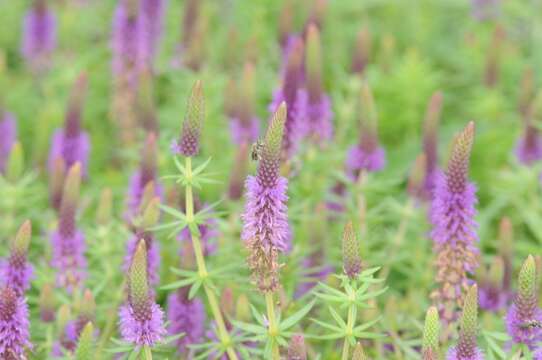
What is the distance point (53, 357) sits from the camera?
366 centimetres

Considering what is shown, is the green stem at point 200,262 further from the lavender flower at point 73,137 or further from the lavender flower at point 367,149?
the lavender flower at point 73,137

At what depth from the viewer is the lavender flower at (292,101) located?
4441 millimetres

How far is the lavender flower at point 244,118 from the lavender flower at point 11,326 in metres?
2.18

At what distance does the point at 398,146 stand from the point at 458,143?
3.13 m

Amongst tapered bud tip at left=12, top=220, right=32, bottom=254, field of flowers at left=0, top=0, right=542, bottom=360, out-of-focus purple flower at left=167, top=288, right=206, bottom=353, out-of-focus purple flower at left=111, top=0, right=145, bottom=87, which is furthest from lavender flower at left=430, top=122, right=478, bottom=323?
out-of-focus purple flower at left=111, top=0, right=145, bottom=87

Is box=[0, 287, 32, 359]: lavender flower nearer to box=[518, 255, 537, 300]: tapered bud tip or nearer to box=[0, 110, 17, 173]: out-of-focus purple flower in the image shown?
box=[518, 255, 537, 300]: tapered bud tip

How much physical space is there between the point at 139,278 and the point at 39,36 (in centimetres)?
419

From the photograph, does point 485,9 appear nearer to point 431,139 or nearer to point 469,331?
point 431,139

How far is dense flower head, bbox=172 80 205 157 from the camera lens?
3.20 metres

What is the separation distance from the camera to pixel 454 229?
3.62 meters

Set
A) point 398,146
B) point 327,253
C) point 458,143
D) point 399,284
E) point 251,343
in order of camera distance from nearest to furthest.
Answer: point 458,143, point 251,343, point 327,253, point 399,284, point 398,146

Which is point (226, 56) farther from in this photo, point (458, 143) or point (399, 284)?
point (458, 143)

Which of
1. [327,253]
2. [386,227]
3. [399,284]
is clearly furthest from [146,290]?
[386,227]

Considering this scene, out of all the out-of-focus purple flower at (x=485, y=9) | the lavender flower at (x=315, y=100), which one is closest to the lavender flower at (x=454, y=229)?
the lavender flower at (x=315, y=100)
